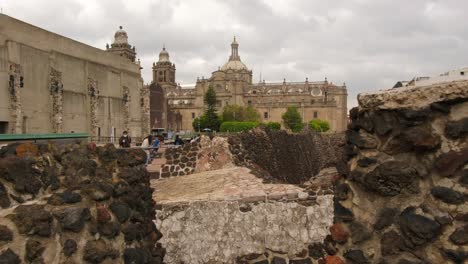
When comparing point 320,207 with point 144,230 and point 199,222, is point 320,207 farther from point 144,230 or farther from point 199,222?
point 144,230

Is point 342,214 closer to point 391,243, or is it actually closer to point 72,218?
point 391,243

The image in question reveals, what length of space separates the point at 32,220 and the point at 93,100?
2780 centimetres

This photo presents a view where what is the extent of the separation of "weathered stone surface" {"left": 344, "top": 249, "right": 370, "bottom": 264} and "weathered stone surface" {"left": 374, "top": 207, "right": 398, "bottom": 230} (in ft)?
0.75

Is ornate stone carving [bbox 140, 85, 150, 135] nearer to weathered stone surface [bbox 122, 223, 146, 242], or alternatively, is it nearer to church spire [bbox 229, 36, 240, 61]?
weathered stone surface [bbox 122, 223, 146, 242]

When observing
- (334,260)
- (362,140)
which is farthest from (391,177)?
(334,260)

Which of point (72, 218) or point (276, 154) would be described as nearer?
point (72, 218)

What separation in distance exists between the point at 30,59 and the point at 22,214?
2312 cm

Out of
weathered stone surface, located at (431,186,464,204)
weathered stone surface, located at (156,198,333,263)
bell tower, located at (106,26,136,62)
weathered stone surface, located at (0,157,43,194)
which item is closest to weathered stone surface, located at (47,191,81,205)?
weathered stone surface, located at (0,157,43,194)

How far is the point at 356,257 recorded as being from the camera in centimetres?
343

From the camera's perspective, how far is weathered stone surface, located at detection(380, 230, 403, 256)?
3.23 metres

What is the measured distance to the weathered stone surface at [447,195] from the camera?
3.00 m

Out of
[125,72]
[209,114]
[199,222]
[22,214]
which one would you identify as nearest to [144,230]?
[22,214]

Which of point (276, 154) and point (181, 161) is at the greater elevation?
point (181, 161)

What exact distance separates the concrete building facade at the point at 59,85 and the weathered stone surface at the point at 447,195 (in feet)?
72.7
